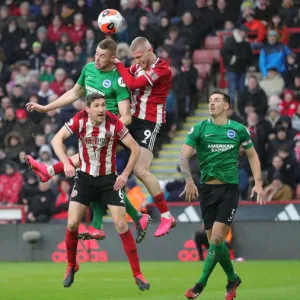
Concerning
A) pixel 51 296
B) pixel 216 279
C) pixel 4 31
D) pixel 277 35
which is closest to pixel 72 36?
pixel 4 31

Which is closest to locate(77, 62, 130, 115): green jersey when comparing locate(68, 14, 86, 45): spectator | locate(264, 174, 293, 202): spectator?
locate(264, 174, 293, 202): spectator

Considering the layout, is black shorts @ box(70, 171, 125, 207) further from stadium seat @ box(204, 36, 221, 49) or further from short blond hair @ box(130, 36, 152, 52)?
A: stadium seat @ box(204, 36, 221, 49)

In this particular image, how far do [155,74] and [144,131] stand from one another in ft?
2.51

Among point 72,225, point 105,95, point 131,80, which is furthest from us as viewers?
point 105,95

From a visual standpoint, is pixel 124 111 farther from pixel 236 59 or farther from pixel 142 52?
pixel 236 59

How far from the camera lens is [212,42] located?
25.5 m

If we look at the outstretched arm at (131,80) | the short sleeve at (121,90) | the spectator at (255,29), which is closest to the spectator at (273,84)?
the spectator at (255,29)

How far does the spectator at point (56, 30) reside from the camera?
2722cm

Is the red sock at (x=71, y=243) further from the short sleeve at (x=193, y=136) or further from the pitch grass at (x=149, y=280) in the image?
the short sleeve at (x=193, y=136)

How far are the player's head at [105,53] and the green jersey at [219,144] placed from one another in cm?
176

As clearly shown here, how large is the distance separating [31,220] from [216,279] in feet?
Answer: 24.7

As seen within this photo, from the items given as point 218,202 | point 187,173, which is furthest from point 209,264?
point 187,173

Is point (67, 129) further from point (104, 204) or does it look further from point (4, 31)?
point (4, 31)

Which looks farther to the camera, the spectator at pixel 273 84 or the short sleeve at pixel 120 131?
the spectator at pixel 273 84
